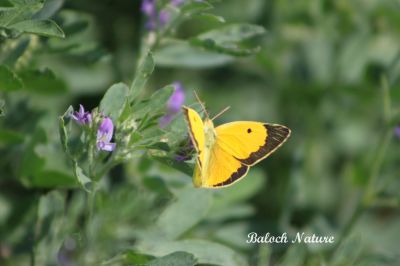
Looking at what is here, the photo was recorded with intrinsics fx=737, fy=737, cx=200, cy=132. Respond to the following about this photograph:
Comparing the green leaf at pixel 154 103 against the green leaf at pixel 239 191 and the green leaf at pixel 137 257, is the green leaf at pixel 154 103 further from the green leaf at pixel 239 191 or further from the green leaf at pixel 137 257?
the green leaf at pixel 239 191

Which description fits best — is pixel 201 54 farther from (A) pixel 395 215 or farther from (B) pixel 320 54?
(A) pixel 395 215

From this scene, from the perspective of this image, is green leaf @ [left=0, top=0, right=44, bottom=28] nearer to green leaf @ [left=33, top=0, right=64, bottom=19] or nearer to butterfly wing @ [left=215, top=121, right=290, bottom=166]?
green leaf @ [left=33, top=0, right=64, bottom=19]

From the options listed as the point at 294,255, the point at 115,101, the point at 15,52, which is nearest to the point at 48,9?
the point at 15,52

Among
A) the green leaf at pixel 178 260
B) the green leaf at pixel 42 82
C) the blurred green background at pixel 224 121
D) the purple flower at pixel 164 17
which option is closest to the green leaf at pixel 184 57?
the blurred green background at pixel 224 121

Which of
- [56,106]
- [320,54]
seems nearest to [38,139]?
[56,106]

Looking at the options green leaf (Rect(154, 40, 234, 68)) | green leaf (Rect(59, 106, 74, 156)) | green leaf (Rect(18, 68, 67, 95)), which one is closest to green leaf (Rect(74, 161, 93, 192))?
green leaf (Rect(59, 106, 74, 156))

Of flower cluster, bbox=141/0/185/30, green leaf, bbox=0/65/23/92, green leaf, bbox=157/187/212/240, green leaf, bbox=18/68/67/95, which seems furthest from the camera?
flower cluster, bbox=141/0/185/30

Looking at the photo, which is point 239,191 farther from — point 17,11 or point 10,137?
point 17,11
